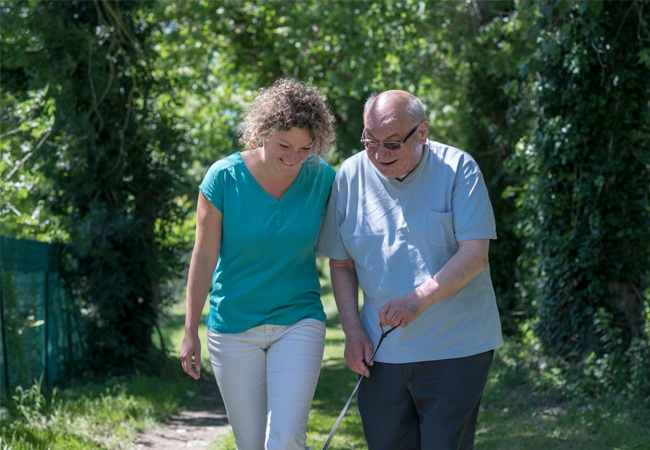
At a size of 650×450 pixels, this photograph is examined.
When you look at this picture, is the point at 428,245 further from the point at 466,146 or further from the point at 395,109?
the point at 466,146

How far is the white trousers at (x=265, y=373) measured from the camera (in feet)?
12.9

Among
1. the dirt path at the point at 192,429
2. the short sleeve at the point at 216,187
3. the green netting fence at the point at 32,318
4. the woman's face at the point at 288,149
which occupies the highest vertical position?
the woman's face at the point at 288,149

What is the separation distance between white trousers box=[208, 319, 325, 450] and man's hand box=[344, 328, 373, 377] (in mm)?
161

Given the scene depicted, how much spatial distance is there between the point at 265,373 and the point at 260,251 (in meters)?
0.55

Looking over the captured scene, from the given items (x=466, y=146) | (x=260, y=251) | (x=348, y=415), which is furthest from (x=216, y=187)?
(x=466, y=146)

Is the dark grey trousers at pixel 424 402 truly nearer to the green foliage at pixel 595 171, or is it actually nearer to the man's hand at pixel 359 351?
the man's hand at pixel 359 351

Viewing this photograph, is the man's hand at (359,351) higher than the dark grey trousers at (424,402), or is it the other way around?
the man's hand at (359,351)

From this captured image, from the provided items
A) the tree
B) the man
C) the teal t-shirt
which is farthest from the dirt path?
the man

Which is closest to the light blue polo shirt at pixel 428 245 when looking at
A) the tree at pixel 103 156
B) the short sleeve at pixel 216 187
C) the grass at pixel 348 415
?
the short sleeve at pixel 216 187

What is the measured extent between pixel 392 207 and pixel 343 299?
0.51 m

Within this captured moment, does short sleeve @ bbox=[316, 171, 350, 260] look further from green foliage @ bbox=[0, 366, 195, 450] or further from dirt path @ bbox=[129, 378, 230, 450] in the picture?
dirt path @ bbox=[129, 378, 230, 450]

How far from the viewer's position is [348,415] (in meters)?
8.52

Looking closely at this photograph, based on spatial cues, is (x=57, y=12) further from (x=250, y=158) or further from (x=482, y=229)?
(x=482, y=229)

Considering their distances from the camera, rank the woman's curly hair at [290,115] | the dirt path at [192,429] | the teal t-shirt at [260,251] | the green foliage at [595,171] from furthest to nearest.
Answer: the green foliage at [595,171], the dirt path at [192,429], the teal t-shirt at [260,251], the woman's curly hair at [290,115]
